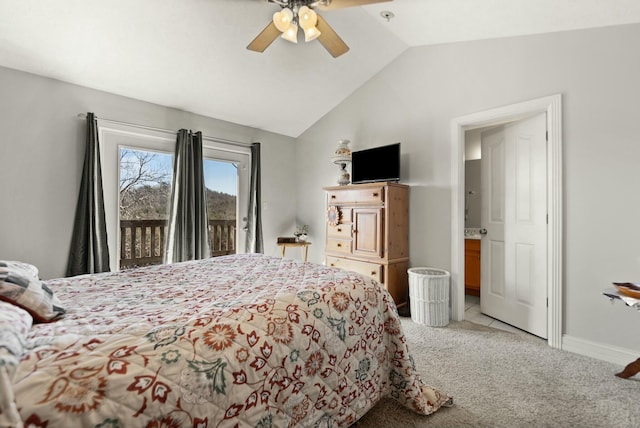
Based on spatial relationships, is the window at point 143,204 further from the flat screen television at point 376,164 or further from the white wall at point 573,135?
the white wall at point 573,135

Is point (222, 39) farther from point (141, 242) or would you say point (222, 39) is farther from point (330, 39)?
point (141, 242)

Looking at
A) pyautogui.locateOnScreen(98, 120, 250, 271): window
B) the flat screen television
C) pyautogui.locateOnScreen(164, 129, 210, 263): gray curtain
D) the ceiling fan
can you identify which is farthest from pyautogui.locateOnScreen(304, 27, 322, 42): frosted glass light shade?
pyautogui.locateOnScreen(98, 120, 250, 271): window

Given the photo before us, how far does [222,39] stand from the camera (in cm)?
270

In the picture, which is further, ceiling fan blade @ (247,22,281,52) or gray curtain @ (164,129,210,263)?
gray curtain @ (164,129,210,263)

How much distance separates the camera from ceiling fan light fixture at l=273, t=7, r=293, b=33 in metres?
2.03

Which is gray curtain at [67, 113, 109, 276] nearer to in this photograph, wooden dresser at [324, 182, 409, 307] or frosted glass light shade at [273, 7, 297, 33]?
frosted glass light shade at [273, 7, 297, 33]

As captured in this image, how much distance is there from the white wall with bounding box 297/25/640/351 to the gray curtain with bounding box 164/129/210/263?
240 centimetres

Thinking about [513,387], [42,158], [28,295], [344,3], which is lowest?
[513,387]

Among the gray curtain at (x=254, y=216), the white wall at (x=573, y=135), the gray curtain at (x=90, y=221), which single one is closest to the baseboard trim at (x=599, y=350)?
the white wall at (x=573, y=135)

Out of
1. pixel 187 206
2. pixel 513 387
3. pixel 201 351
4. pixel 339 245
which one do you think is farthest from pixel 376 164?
pixel 201 351

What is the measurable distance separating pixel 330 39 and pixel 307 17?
0.28 metres

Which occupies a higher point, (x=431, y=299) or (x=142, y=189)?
(x=142, y=189)

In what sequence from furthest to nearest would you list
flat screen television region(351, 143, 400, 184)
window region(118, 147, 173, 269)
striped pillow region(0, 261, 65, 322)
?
flat screen television region(351, 143, 400, 184) → window region(118, 147, 173, 269) → striped pillow region(0, 261, 65, 322)

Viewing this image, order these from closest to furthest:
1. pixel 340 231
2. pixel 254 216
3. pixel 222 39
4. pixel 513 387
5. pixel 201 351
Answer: pixel 201 351, pixel 513 387, pixel 222 39, pixel 340 231, pixel 254 216
